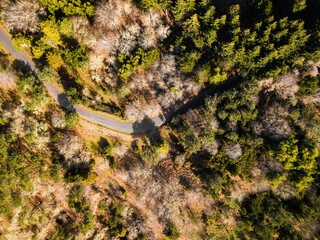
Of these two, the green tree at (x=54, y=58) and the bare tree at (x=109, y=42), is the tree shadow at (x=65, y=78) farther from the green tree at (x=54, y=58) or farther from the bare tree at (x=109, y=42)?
the bare tree at (x=109, y=42)

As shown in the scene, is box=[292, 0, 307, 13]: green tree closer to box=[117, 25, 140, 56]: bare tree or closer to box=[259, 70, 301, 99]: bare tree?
box=[259, 70, 301, 99]: bare tree

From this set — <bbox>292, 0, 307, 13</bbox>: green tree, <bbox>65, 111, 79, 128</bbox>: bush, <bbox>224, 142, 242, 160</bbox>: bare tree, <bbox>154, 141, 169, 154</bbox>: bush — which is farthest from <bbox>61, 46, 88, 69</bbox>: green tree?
<bbox>292, 0, 307, 13</bbox>: green tree

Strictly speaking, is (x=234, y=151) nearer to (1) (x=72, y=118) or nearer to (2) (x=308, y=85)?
(2) (x=308, y=85)

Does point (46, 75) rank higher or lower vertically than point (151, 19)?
lower

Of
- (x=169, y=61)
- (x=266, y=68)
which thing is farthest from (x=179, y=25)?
(x=266, y=68)

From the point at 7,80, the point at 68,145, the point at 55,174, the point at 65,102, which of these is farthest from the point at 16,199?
Answer: the point at 7,80

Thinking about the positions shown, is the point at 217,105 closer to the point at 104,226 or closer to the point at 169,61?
the point at 169,61

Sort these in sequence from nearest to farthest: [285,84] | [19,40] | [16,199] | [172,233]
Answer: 1. [19,40]
2. [285,84]
3. [16,199]
4. [172,233]
